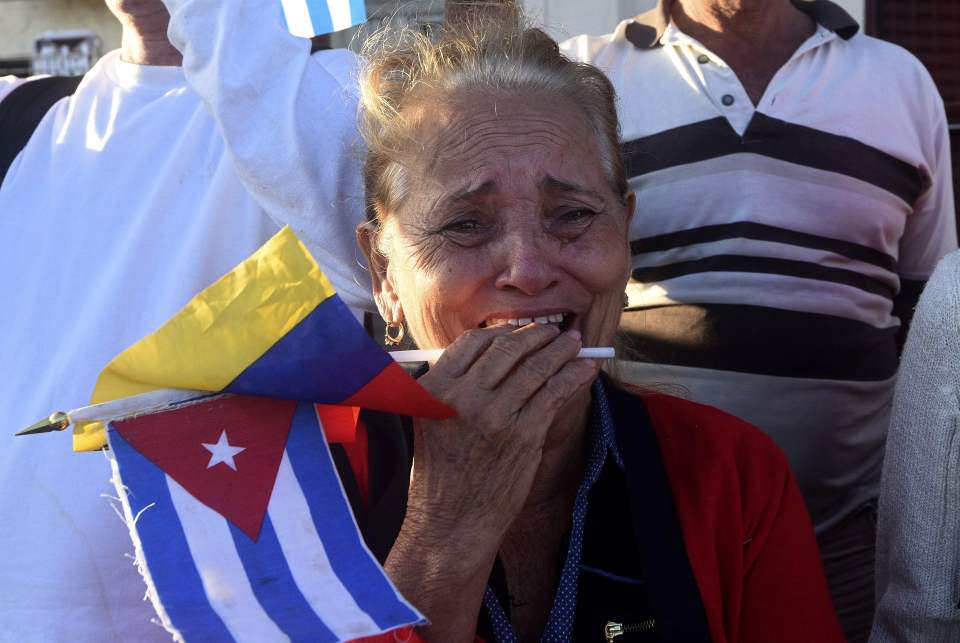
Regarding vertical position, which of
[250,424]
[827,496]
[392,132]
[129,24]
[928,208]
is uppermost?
[129,24]

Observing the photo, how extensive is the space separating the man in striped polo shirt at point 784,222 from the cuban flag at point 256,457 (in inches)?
44.4

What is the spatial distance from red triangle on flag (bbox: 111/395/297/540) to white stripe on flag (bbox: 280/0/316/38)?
0.94 metres

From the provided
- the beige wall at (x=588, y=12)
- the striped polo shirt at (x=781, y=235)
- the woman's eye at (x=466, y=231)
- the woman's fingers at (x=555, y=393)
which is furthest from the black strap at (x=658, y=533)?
the beige wall at (x=588, y=12)

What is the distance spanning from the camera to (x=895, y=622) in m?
2.06

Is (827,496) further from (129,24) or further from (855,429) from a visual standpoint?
(129,24)

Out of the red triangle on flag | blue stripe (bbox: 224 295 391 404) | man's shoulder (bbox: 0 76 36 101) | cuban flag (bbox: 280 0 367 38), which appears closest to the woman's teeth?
blue stripe (bbox: 224 295 391 404)

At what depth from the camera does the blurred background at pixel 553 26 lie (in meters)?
4.09

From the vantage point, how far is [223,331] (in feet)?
5.72

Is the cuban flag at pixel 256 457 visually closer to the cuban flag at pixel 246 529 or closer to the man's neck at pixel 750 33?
the cuban flag at pixel 246 529

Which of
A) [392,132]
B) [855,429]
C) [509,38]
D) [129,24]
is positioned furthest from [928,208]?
[129,24]

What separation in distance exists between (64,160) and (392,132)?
2.23 feet

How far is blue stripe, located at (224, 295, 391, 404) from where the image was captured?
174cm

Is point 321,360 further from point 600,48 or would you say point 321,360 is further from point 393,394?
point 600,48

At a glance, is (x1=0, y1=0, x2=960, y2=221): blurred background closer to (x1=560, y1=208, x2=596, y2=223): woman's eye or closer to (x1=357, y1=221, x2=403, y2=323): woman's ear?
(x1=357, y1=221, x2=403, y2=323): woman's ear
